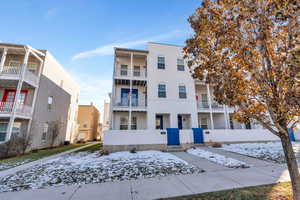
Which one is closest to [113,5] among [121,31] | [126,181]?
[121,31]

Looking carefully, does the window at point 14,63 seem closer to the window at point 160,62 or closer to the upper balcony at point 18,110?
the upper balcony at point 18,110

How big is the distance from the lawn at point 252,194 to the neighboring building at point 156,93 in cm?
914

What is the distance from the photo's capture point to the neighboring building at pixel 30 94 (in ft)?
36.3

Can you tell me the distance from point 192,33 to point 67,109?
20495 millimetres

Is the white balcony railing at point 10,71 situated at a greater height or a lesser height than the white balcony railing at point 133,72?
lesser

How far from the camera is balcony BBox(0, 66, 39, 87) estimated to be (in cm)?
1102

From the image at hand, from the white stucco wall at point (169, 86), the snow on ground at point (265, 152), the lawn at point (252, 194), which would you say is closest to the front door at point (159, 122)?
the white stucco wall at point (169, 86)

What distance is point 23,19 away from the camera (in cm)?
1022

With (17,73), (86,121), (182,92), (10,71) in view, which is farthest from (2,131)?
(182,92)

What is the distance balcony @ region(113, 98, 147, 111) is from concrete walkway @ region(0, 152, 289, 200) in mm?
8357

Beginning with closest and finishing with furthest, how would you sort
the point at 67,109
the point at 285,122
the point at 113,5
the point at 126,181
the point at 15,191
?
1. the point at 285,122
2. the point at 15,191
3. the point at 126,181
4. the point at 113,5
5. the point at 67,109

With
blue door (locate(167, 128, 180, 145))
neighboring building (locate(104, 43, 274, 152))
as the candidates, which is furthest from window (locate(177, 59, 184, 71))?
blue door (locate(167, 128, 180, 145))

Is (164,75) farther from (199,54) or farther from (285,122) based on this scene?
(285,122)

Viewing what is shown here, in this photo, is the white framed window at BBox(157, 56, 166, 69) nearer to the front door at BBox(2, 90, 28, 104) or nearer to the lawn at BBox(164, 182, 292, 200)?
the lawn at BBox(164, 182, 292, 200)
